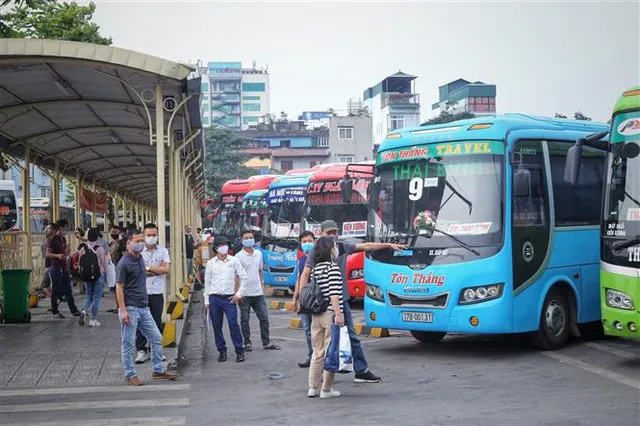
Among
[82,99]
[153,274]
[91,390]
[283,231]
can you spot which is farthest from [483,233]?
[283,231]

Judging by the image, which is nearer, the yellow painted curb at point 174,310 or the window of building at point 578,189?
the window of building at point 578,189

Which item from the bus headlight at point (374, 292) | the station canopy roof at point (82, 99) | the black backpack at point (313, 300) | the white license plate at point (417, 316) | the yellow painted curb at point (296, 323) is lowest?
the yellow painted curb at point (296, 323)

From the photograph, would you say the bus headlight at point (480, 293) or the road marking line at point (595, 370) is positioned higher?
the bus headlight at point (480, 293)

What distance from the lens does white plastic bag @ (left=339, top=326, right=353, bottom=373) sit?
10242 mm

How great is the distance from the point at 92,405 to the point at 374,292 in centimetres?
495

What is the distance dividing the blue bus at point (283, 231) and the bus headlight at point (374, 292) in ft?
37.3

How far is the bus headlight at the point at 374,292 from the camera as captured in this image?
13.7 meters

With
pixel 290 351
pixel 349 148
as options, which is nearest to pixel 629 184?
pixel 290 351

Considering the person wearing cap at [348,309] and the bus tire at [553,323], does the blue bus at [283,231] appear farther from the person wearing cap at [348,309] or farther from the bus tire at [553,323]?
the person wearing cap at [348,309]

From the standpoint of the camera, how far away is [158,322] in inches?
519

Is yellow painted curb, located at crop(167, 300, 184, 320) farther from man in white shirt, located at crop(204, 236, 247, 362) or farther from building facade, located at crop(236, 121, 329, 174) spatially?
building facade, located at crop(236, 121, 329, 174)

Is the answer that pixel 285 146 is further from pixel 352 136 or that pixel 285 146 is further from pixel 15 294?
pixel 15 294

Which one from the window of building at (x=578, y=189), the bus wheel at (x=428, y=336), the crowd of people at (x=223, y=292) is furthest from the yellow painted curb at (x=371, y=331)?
the window of building at (x=578, y=189)

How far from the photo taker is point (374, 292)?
45.4 feet
